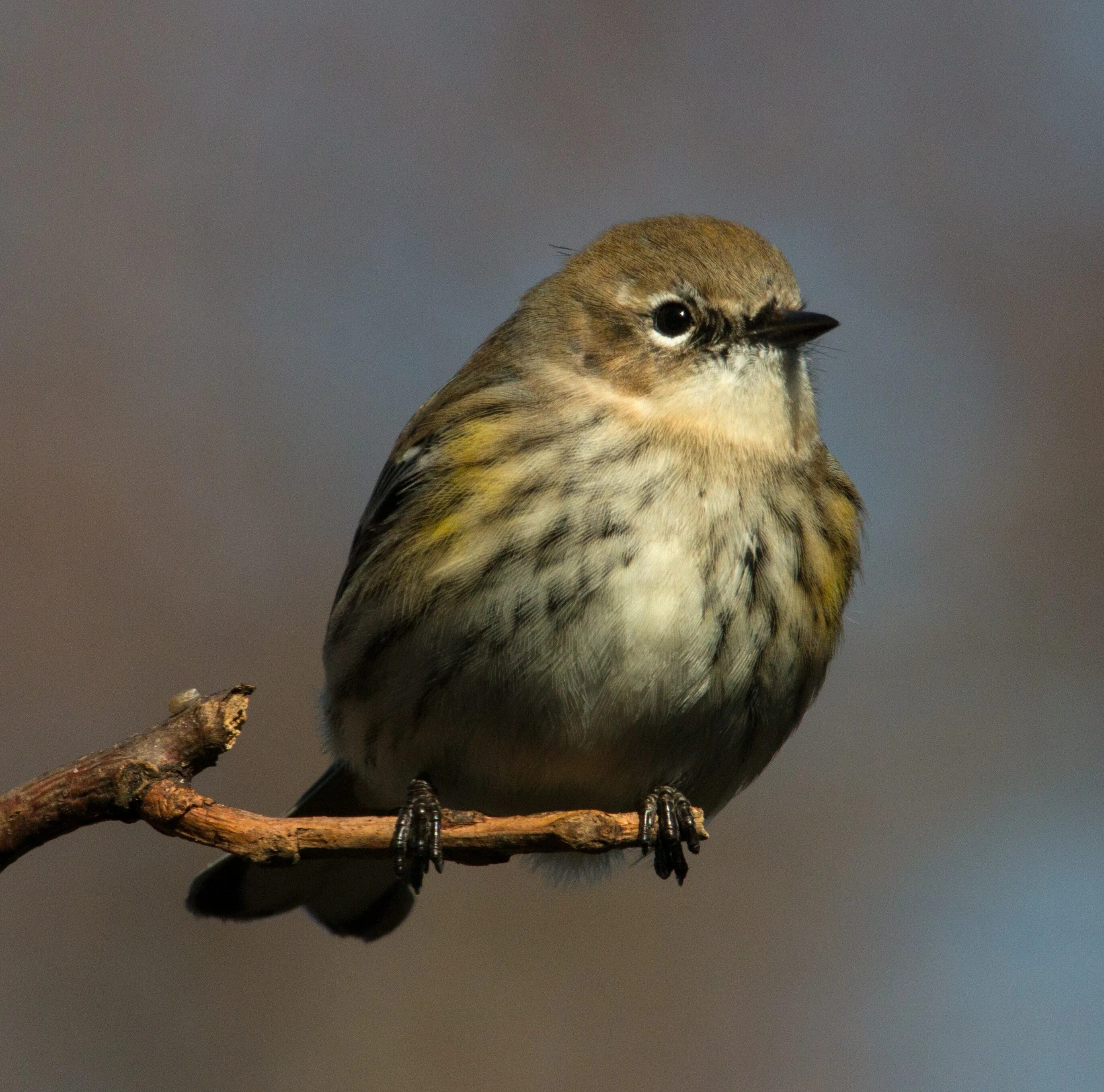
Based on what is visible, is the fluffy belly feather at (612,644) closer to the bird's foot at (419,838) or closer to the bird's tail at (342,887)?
the bird's foot at (419,838)

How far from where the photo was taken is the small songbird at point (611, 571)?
144 inches

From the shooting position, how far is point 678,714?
375 cm

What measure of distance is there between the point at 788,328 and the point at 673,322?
40cm

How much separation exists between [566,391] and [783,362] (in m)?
0.71

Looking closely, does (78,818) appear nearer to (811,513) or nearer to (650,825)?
(650,825)

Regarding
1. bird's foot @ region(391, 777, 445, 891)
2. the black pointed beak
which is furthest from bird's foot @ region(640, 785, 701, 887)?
the black pointed beak

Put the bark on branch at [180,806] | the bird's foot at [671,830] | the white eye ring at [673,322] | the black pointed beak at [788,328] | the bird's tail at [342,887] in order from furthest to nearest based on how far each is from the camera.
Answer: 1. the bird's tail at [342,887]
2. the white eye ring at [673,322]
3. the black pointed beak at [788,328]
4. the bird's foot at [671,830]
5. the bark on branch at [180,806]

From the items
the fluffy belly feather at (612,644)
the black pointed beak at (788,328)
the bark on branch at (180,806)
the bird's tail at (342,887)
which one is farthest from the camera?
the bird's tail at (342,887)

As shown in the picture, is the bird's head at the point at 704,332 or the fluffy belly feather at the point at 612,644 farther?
the bird's head at the point at 704,332

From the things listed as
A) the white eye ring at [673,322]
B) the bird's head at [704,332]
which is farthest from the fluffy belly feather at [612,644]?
the white eye ring at [673,322]

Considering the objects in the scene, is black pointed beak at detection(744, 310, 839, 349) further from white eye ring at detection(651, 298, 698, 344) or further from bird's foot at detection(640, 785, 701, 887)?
bird's foot at detection(640, 785, 701, 887)

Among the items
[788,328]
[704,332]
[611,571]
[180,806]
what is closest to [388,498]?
[611,571]

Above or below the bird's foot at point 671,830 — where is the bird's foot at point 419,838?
below

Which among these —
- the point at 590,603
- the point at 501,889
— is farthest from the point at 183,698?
the point at 501,889
